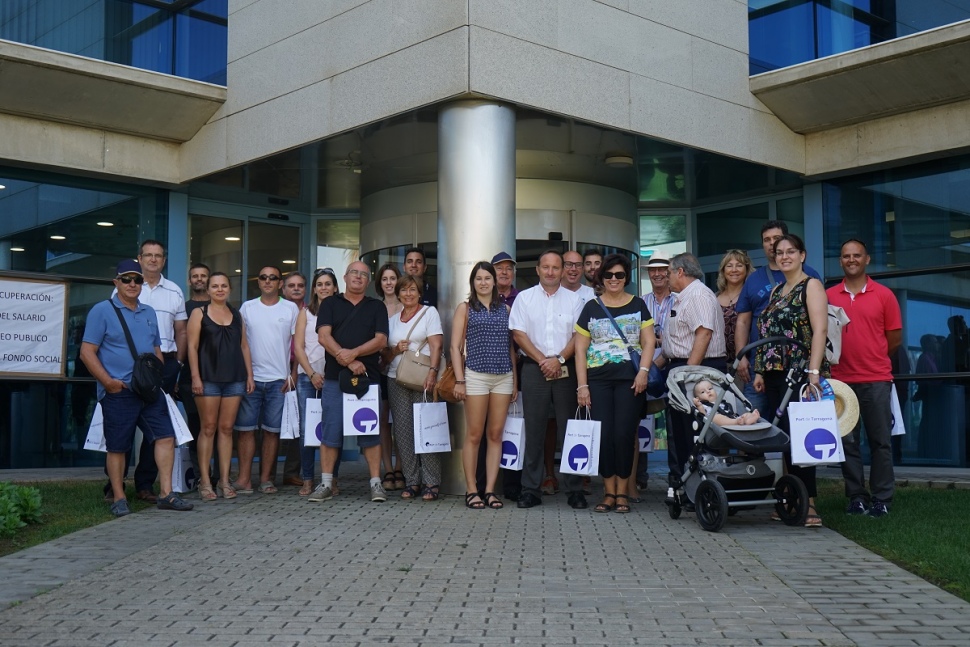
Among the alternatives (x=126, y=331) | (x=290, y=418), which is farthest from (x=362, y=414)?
(x=126, y=331)

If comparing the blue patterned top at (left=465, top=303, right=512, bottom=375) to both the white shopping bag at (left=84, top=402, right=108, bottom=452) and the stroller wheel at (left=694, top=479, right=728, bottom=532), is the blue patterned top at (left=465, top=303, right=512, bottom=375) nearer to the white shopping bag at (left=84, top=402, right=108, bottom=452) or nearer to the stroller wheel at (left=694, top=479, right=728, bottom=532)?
the stroller wheel at (left=694, top=479, right=728, bottom=532)

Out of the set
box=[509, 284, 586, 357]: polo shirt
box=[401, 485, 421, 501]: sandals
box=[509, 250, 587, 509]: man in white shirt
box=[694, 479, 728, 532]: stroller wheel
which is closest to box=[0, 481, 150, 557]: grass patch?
box=[401, 485, 421, 501]: sandals

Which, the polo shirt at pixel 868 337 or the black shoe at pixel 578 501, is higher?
the polo shirt at pixel 868 337

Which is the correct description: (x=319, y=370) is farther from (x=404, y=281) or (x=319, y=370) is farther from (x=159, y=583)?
(x=159, y=583)

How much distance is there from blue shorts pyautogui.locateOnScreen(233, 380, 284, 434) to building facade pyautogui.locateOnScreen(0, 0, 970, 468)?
5.75 feet

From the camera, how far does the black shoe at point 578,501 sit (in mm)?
9031

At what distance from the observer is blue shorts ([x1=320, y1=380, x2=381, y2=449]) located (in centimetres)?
945

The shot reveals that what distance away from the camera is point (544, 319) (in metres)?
9.12

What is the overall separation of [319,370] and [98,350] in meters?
2.06

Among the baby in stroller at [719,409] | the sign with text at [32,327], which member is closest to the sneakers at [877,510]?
the baby in stroller at [719,409]

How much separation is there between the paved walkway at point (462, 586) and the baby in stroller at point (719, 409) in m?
0.79

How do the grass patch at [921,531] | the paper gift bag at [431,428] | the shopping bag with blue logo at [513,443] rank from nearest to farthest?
the grass patch at [921,531]
the shopping bag with blue logo at [513,443]
the paper gift bag at [431,428]

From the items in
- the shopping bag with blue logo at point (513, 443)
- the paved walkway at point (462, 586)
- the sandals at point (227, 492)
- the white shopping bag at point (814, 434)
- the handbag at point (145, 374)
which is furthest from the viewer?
the sandals at point (227, 492)

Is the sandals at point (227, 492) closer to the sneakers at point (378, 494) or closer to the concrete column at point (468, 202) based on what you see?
the sneakers at point (378, 494)
